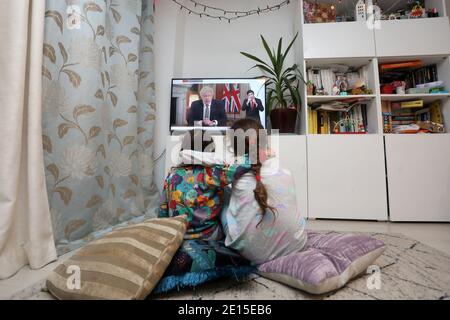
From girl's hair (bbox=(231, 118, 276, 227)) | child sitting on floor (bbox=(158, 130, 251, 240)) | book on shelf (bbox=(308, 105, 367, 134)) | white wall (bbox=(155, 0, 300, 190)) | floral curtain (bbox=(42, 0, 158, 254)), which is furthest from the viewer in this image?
white wall (bbox=(155, 0, 300, 190))

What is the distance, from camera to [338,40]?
197 centimetres

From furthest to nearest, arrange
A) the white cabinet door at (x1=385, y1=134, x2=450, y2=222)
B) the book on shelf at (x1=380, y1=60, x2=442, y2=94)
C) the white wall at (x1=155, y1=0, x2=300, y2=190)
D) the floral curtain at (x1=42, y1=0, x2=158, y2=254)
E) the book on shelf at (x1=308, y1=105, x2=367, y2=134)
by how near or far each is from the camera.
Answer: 1. the white wall at (x1=155, y1=0, x2=300, y2=190)
2. the book on shelf at (x1=308, y1=105, x2=367, y2=134)
3. the book on shelf at (x1=380, y1=60, x2=442, y2=94)
4. the white cabinet door at (x1=385, y1=134, x2=450, y2=222)
5. the floral curtain at (x1=42, y1=0, x2=158, y2=254)

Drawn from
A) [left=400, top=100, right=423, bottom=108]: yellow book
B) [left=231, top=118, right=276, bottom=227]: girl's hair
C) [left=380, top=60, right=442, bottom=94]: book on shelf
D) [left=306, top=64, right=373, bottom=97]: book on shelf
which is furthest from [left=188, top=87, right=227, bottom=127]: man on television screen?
[left=400, top=100, right=423, bottom=108]: yellow book

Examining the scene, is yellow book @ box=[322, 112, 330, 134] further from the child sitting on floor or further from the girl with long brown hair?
the child sitting on floor

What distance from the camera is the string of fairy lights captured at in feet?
7.72

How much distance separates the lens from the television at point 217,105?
208 centimetres

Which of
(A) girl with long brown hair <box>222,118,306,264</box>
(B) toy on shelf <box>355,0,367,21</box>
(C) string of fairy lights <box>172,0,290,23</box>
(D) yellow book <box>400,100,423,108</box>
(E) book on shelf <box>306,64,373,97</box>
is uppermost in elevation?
(C) string of fairy lights <box>172,0,290,23</box>

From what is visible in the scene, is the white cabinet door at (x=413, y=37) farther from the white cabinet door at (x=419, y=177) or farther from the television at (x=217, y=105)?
the television at (x=217, y=105)

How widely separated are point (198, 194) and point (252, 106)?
130cm

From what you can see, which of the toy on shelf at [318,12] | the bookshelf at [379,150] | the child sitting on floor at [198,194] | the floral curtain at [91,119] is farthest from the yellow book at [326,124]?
the floral curtain at [91,119]

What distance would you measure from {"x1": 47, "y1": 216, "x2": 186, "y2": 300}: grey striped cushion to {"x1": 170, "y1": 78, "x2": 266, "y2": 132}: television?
1.37 meters

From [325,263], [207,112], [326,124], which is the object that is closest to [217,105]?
[207,112]

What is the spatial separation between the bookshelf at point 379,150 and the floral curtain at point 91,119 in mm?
1487

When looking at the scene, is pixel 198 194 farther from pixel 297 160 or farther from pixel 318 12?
pixel 318 12
